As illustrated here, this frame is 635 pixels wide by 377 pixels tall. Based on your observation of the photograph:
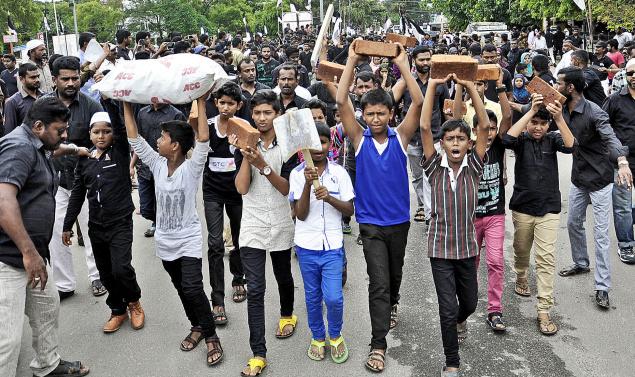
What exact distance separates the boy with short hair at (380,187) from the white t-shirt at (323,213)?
0.17 meters

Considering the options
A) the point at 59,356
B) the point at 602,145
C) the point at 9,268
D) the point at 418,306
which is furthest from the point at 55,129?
the point at 602,145

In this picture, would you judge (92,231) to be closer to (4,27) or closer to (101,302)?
(101,302)

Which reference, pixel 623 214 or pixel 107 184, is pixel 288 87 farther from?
pixel 623 214

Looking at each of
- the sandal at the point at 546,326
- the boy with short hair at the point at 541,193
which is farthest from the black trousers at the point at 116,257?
the sandal at the point at 546,326

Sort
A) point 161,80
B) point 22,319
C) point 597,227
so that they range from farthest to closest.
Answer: point 597,227
point 161,80
point 22,319

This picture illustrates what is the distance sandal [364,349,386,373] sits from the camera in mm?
4100

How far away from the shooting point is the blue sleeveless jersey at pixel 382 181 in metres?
4.10

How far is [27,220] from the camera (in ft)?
11.9

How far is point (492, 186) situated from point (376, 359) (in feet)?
5.38

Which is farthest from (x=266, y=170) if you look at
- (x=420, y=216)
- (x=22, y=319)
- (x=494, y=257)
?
(x=420, y=216)

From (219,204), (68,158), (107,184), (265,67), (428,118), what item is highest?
(265,67)

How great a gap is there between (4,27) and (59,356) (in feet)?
160

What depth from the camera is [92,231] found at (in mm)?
4734

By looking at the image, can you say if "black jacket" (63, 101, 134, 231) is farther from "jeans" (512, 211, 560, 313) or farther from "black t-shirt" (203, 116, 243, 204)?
"jeans" (512, 211, 560, 313)
